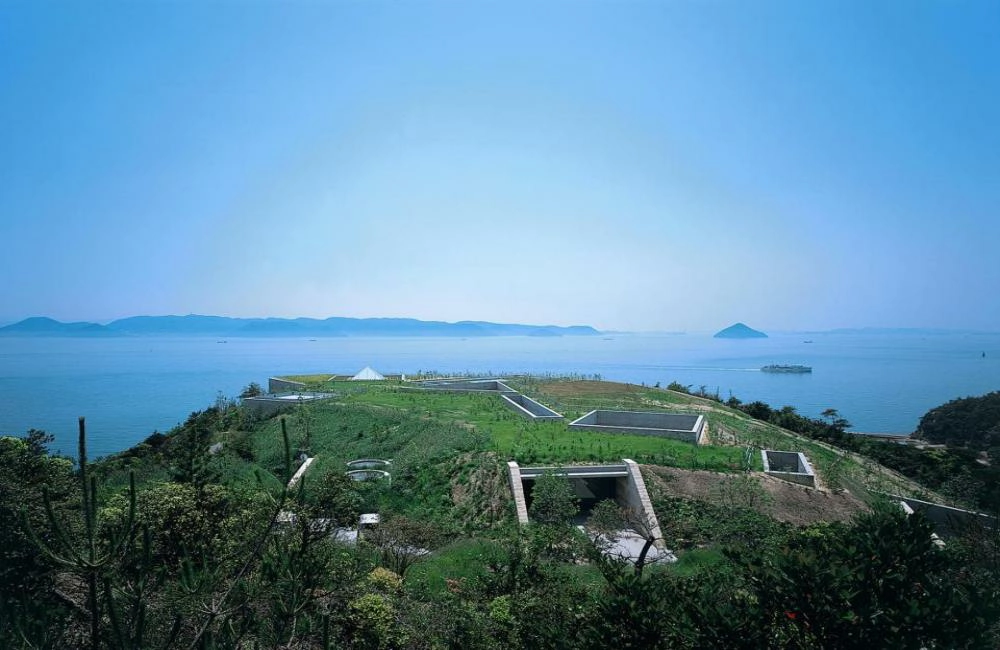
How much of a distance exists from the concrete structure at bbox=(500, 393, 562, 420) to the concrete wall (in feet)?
42.0

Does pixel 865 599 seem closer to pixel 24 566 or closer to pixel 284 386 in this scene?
pixel 24 566

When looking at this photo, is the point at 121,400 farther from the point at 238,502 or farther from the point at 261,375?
the point at 238,502

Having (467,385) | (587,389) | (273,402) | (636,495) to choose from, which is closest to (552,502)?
(636,495)

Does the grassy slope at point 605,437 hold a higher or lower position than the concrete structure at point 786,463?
higher

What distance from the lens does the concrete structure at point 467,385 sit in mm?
34344

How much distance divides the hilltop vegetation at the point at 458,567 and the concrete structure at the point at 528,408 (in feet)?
22.3

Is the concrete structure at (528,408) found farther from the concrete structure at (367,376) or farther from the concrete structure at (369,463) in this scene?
the concrete structure at (367,376)

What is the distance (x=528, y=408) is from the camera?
1066 inches

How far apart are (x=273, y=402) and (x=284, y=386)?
7.77m

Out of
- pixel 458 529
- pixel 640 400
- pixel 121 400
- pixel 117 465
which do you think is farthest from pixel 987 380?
pixel 121 400

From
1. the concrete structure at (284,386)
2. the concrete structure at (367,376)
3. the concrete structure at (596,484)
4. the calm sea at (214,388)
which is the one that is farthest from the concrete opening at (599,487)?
the calm sea at (214,388)

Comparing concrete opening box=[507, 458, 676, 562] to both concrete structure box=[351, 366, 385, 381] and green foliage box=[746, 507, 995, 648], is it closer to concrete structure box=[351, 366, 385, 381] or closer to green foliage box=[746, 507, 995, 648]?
green foliage box=[746, 507, 995, 648]

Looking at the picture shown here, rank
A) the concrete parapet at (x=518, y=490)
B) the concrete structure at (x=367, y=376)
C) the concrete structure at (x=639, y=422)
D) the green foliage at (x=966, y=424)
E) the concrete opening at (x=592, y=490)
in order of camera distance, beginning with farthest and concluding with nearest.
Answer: the concrete structure at (x=367, y=376) < the green foliage at (x=966, y=424) < the concrete structure at (x=639, y=422) < the concrete opening at (x=592, y=490) < the concrete parapet at (x=518, y=490)

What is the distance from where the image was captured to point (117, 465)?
797 inches
